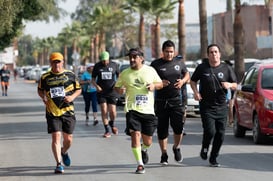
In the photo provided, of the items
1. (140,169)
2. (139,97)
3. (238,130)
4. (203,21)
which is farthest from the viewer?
(203,21)

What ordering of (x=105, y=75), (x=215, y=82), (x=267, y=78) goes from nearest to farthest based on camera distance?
(x=215, y=82)
(x=267, y=78)
(x=105, y=75)

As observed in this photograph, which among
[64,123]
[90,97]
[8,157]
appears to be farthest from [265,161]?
[90,97]

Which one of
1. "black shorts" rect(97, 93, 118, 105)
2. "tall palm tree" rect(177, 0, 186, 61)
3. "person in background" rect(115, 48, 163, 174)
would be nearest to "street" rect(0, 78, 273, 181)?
"person in background" rect(115, 48, 163, 174)

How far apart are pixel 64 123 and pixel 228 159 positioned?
3.07 meters

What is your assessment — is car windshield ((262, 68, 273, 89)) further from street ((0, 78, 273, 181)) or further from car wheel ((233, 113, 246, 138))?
car wheel ((233, 113, 246, 138))

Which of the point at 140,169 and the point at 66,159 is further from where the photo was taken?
the point at 66,159

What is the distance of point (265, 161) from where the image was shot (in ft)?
43.3

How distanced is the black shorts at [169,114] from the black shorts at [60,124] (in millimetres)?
1431

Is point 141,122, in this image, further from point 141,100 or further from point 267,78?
point 267,78

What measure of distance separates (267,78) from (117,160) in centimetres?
444

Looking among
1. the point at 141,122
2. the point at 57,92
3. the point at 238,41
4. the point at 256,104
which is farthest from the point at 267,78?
the point at 238,41

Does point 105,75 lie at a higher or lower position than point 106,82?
higher

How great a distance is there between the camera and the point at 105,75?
18.7 m

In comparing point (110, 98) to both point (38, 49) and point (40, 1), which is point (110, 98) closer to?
point (40, 1)
